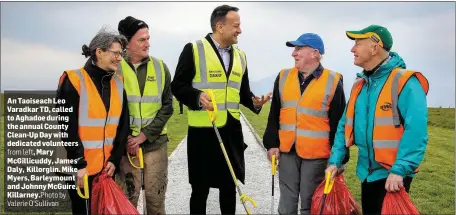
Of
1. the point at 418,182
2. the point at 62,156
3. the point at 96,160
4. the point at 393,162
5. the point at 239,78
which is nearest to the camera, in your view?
the point at 393,162

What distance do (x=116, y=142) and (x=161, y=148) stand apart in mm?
616

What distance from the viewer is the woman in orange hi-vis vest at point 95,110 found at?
404cm

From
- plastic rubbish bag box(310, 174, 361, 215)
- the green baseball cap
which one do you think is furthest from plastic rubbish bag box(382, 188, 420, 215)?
the green baseball cap

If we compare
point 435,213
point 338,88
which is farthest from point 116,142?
point 435,213

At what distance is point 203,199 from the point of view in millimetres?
4797

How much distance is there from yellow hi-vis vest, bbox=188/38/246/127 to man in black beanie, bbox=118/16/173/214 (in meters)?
0.34

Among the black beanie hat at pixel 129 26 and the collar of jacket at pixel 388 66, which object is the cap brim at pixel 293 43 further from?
the black beanie hat at pixel 129 26

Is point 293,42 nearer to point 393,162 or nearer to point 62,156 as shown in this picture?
point 393,162

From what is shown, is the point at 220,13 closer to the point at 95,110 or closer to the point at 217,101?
the point at 217,101

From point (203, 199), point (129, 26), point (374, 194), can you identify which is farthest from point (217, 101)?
point (374, 194)

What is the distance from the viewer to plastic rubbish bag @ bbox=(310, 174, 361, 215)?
165 inches

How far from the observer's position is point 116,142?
14.1ft

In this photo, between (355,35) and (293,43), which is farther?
(293,43)

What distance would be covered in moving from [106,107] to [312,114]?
1.97 meters
